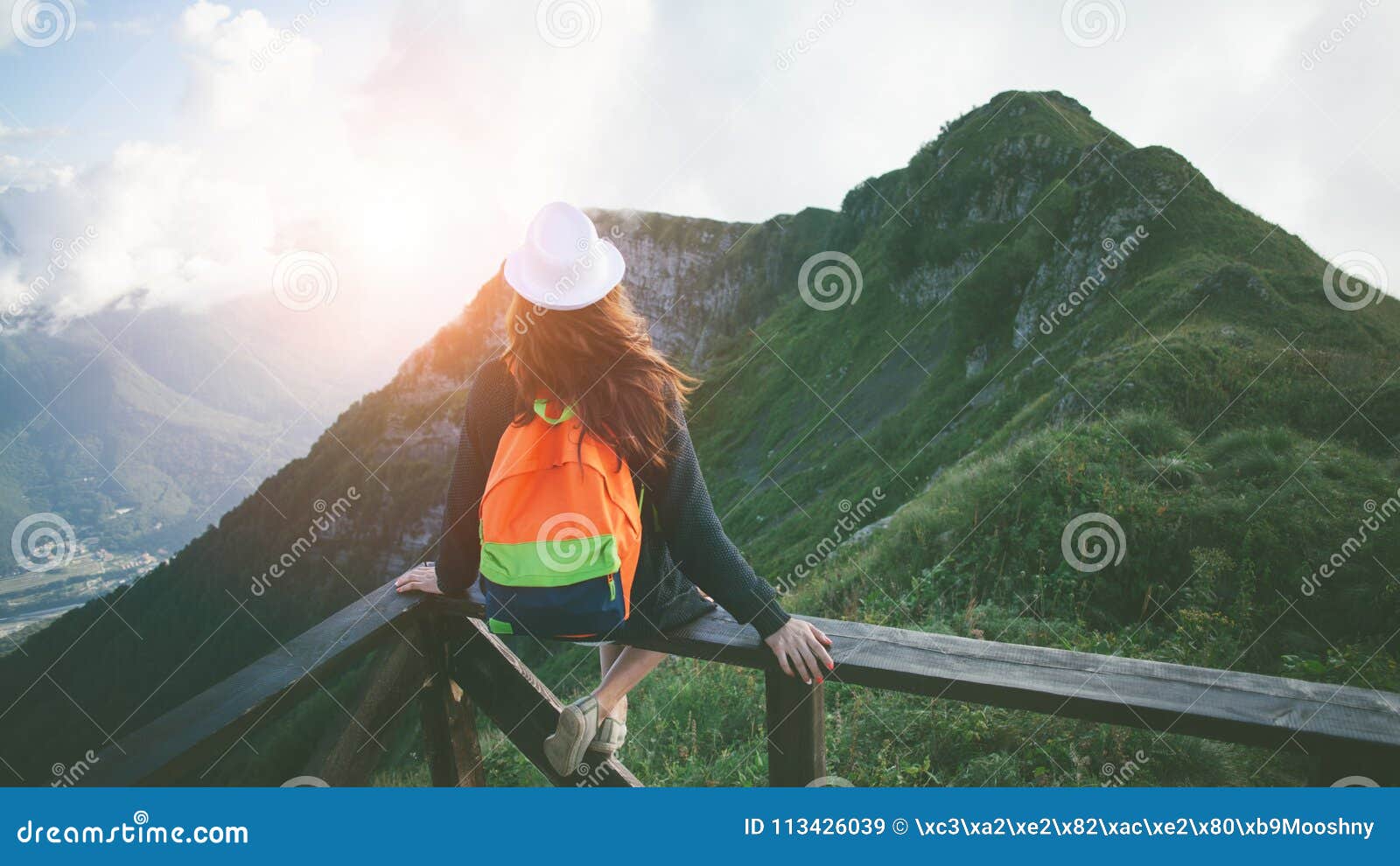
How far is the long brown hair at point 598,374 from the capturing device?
6.99ft

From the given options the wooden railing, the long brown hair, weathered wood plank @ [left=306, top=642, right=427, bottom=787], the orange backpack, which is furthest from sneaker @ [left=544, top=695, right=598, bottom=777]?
the long brown hair

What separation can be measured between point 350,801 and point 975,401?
20.7m

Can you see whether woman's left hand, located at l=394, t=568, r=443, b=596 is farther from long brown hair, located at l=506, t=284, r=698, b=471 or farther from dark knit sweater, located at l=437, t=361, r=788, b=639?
long brown hair, located at l=506, t=284, r=698, b=471

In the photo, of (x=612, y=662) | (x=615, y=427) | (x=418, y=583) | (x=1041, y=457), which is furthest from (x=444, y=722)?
(x=1041, y=457)

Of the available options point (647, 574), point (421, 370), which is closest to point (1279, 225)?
point (647, 574)

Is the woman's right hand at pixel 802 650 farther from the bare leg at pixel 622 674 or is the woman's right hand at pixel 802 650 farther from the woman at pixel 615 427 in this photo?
the bare leg at pixel 622 674

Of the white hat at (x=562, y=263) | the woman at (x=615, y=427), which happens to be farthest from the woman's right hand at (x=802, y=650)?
the white hat at (x=562, y=263)

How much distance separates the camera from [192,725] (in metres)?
2.01

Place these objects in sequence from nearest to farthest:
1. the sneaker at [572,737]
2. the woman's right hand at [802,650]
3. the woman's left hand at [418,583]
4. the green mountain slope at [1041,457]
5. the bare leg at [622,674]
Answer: the woman's right hand at [802,650]
the sneaker at [572,737]
the bare leg at [622,674]
the woman's left hand at [418,583]
the green mountain slope at [1041,457]

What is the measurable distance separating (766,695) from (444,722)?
4.93 feet

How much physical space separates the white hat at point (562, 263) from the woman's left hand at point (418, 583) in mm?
1266

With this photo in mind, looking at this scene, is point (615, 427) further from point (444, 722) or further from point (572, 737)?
point (444, 722)

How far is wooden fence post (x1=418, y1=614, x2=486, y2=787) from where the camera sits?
285 centimetres

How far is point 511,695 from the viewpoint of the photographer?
A: 2.69 meters
